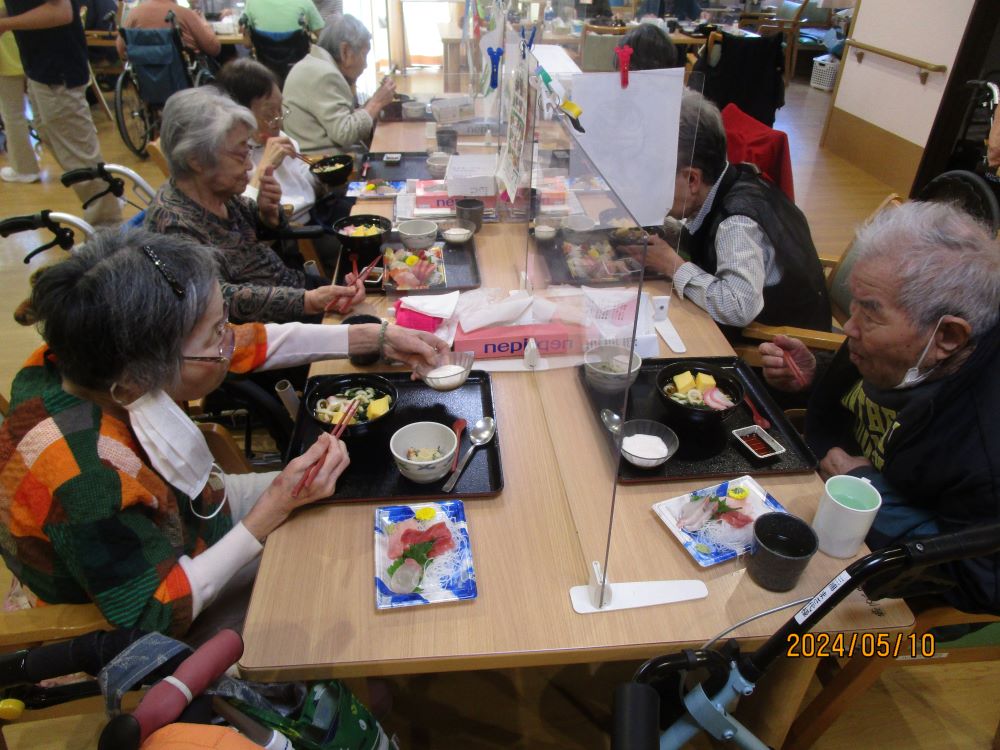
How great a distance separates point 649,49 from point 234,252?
177 centimetres

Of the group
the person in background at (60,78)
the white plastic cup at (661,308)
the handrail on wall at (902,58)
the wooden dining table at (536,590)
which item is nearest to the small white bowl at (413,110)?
the person in background at (60,78)

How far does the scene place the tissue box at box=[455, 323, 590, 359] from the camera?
4.96 ft

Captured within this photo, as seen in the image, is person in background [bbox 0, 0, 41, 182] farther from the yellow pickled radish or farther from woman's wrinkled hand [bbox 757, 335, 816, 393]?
woman's wrinkled hand [bbox 757, 335, 816, 393]

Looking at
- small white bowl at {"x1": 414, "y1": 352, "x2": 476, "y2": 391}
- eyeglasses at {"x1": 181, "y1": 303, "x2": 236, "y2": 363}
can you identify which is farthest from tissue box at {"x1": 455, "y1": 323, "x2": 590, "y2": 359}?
eyeglasses at {"x1": 181, "y1": 303, "x2": 236, "y2": 363}

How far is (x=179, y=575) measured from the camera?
105 cm

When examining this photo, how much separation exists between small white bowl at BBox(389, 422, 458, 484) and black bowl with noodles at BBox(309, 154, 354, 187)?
1.79 meters

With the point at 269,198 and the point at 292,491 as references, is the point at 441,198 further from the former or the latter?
the point at 292,491

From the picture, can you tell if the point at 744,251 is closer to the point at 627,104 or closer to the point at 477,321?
the point at 627,104

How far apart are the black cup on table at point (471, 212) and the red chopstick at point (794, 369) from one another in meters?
1.03

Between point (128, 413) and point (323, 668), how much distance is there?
533 millimetres

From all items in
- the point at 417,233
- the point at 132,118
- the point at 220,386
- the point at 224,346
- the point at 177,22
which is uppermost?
the point at 177,22

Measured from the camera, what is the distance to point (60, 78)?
3.75 meters

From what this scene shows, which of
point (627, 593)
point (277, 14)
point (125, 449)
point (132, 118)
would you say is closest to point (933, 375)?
point (627, 593)

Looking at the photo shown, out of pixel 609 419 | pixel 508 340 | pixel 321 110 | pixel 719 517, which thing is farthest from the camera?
pixel 321 110
